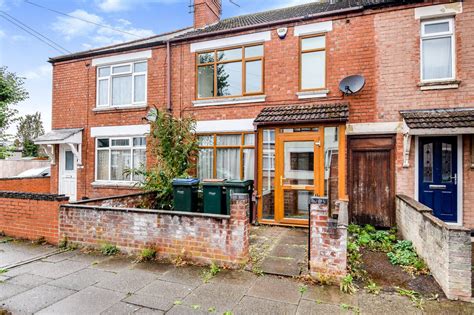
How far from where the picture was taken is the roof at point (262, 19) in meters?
7.43

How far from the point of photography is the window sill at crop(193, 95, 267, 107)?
318 inches

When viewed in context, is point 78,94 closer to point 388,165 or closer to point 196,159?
point 196,159

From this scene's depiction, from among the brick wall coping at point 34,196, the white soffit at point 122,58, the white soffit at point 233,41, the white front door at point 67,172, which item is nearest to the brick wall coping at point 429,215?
the white soffit at point 233,41

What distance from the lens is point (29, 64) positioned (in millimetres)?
12398

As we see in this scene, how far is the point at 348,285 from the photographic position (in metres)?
3.76

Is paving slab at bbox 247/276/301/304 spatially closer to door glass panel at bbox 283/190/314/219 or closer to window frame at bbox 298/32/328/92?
door glass panel at bbox 283/190/314/219

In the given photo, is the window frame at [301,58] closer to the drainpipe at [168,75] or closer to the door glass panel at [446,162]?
the door glass panel at [446,162]

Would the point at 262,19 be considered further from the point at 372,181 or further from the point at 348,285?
the point at 348,285

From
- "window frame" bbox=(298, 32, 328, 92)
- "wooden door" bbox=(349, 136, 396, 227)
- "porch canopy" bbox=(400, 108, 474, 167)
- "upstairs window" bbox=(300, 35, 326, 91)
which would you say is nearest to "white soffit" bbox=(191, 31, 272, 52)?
"window frame" bbox=(298, 32, 328, 92)

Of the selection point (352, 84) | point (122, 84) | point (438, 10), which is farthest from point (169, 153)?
point (438, 10)

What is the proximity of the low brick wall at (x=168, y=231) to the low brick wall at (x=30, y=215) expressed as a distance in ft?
0.80

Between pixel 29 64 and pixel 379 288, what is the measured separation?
15.3m

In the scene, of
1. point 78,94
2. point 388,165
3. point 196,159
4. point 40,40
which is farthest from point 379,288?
point 40,40

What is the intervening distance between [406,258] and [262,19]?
8.58 meters
